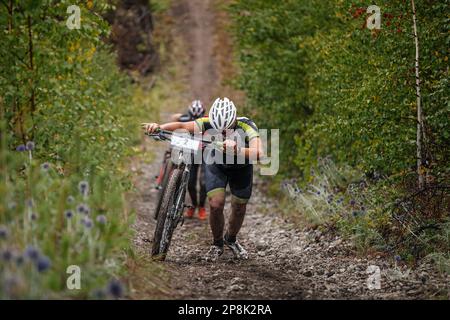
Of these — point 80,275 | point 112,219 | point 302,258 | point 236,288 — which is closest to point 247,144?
point 302,258

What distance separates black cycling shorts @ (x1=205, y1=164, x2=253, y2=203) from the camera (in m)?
6.93

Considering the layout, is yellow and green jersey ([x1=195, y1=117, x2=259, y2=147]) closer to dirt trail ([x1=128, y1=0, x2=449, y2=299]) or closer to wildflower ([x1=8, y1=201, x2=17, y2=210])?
dirt trail ([x1=128, y1=0, x2=449, y2=299])

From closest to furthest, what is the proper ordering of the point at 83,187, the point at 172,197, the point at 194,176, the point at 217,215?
the point at 83,187, the point at 172,197, the point at 217,215, the point at 194,176

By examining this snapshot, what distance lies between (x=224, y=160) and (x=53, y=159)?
1932mm

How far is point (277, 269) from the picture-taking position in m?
6.78

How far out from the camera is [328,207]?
8.79 m

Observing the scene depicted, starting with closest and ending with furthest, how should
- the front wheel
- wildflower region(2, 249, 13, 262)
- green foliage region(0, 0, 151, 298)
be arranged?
wildflower region(2, 249, 13, 262), green foliage region(0, 0, 151, 298), the front wheel

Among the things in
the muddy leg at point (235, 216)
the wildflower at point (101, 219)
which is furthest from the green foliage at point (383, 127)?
the wildflower at point (101, 219)

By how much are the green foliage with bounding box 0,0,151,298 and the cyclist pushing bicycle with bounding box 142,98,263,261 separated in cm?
101

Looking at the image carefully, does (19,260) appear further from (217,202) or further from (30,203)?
(217,202)

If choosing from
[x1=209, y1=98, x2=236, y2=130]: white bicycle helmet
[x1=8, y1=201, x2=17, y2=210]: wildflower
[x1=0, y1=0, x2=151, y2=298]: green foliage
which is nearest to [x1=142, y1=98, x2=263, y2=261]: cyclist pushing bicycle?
[x1=209, y1=98, x2=236, y2=130]: white bicycle helmet

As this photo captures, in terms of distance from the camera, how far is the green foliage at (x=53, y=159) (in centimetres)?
414

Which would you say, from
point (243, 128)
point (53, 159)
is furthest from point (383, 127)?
point (53, 159)

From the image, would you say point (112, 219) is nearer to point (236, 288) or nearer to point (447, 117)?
point (236, 288)
